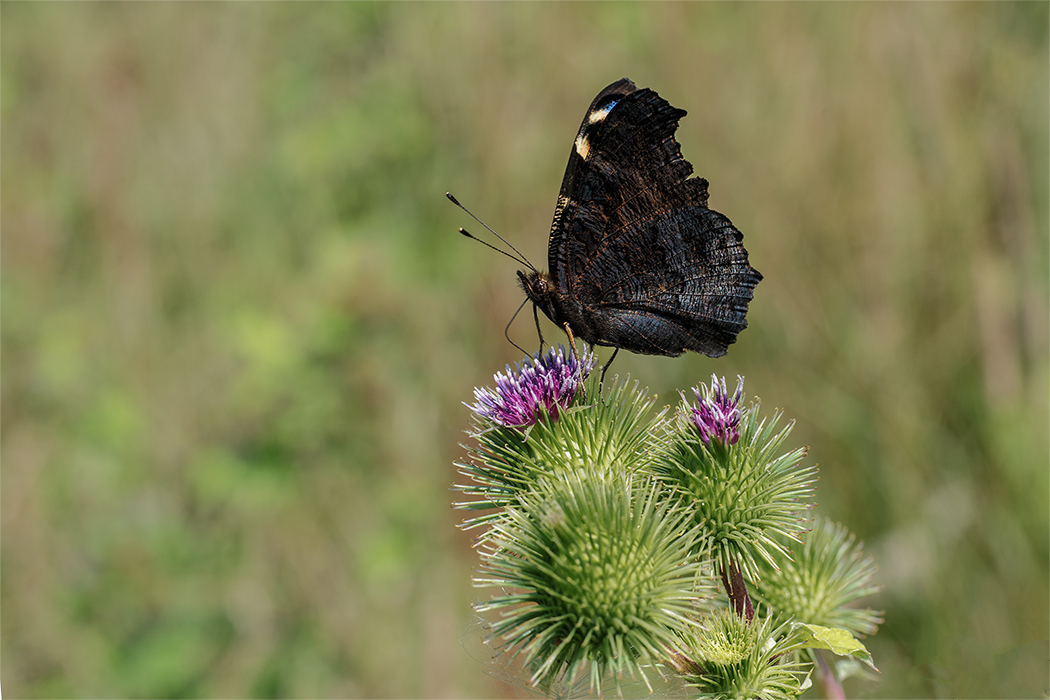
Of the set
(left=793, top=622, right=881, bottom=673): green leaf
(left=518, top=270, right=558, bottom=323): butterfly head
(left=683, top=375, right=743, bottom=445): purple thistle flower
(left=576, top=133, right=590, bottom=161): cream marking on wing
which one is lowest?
(left=793, top=622, right=881, bottom=673): green leaf

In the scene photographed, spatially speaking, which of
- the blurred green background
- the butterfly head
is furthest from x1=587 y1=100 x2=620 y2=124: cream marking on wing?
the blurred green background

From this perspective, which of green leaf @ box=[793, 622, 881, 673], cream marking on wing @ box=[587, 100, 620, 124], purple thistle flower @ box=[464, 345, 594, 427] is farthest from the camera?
cream marking on wing @ box=[587, 100, 620, 124]

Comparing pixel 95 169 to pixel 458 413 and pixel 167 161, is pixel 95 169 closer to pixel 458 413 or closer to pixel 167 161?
pixel 167 161

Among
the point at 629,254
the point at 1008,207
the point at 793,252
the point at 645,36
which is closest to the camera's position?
the point at 629,254

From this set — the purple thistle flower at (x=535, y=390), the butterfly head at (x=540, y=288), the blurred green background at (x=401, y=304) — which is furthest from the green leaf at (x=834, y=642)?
the blurred green background at (x=401, y=304)

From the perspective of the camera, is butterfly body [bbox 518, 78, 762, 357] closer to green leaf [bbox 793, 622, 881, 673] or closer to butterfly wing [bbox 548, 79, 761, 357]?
butterfly wing [bbox 548, 79, 761, 357]

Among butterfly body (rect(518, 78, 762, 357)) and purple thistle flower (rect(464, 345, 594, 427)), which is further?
butterfly body (rect(518, 78, 762, 357))

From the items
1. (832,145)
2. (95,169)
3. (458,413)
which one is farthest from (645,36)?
(95,169)

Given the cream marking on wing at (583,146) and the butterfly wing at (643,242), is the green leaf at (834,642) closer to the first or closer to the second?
the butterfly wing at (643,242)
